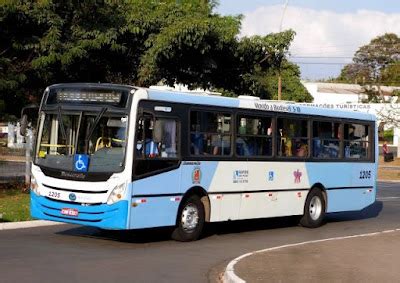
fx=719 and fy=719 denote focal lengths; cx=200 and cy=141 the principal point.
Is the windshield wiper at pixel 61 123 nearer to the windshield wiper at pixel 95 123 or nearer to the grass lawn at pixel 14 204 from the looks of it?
the windshield wiper at pixel 95 123

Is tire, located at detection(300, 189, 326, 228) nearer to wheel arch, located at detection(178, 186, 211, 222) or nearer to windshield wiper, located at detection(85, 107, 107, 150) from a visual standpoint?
wheel arch, located at detection(178, 186, 211, 222)

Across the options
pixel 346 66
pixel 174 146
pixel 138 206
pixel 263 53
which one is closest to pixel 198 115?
pixel 174 146

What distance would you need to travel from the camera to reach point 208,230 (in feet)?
50.2

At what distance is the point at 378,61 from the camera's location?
329ft

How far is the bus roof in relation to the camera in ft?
42.2

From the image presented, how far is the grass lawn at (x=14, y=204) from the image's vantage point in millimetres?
15336

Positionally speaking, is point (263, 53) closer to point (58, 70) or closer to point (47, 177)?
point (58, 70)

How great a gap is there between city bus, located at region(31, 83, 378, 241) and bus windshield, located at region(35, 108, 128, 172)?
18 mm

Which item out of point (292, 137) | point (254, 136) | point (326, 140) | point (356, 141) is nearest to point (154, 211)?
point (254, 136)

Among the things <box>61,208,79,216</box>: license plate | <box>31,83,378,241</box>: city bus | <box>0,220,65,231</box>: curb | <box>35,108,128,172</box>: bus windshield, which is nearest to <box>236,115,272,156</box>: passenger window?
<box>31,83,378,241</box>: city bus

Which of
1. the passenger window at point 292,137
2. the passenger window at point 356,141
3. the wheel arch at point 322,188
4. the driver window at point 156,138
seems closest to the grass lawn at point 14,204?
the driver window at point 156,138

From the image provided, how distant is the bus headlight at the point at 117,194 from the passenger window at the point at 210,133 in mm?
1878

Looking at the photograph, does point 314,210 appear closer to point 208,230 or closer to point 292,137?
point 292,137

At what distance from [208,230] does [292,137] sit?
283cm
